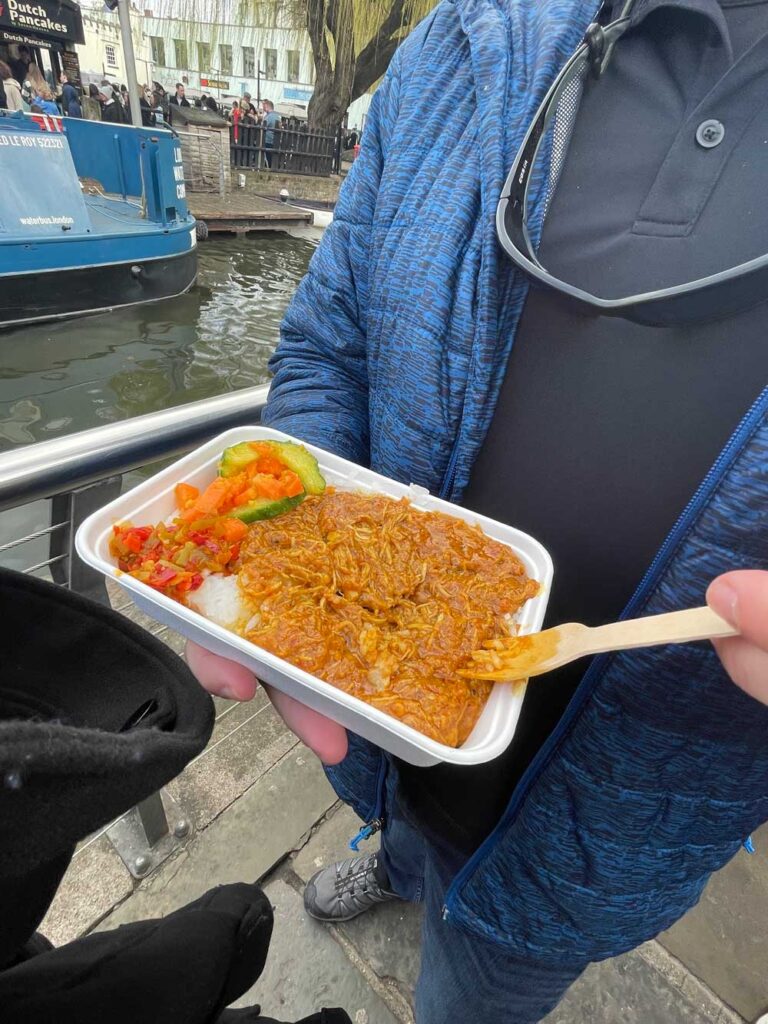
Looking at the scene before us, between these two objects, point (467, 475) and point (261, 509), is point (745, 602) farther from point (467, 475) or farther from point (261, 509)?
point (261, 509)

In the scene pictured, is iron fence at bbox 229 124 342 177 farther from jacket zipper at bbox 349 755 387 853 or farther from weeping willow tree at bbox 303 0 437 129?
jacket zipper at bbox 349 755 387 853

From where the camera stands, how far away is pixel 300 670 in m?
0.98

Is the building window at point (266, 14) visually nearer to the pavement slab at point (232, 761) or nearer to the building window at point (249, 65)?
the pavement slab at point (232, 761)

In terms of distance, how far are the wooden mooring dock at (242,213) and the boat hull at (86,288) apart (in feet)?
16.8

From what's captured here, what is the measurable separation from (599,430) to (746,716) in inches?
21.7

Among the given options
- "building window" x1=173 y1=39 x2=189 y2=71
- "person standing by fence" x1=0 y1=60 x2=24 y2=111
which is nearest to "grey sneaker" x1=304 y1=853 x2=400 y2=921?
"person standing by fence" x1=0 y1=60 x2=24 y2=111

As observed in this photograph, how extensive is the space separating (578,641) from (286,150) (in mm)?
25109

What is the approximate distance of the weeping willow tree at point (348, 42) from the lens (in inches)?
708

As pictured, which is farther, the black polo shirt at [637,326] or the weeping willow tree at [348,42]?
the weeping willow tree at [348,42]

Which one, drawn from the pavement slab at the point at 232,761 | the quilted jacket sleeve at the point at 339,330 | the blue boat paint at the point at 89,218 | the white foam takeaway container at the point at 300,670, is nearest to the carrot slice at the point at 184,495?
the white foam takeaway container at the point at 300,670

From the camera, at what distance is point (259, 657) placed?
991 millimetres

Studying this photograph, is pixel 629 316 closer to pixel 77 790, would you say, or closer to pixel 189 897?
pixel 77 790

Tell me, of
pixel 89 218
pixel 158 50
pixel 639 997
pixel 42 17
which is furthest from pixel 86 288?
pixel 158 50

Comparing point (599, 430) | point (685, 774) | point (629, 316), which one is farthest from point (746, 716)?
point (629, 316)
